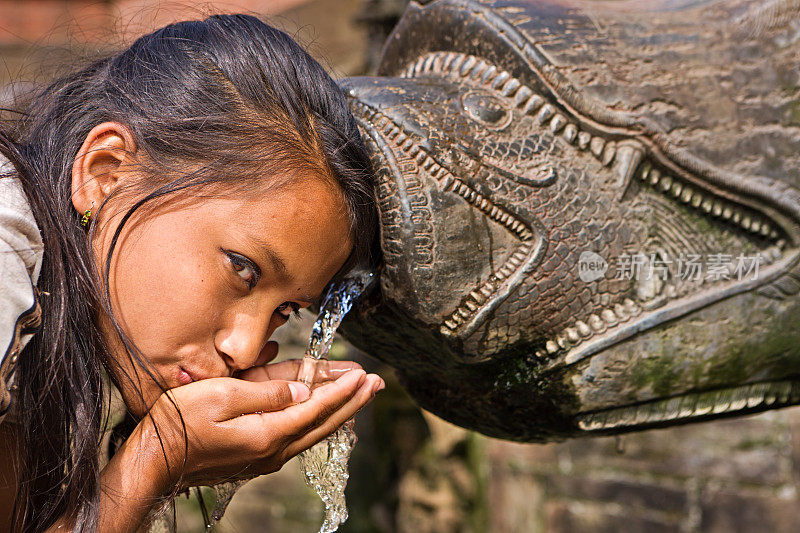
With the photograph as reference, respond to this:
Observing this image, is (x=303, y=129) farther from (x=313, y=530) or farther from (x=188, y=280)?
(x=313, y=530)

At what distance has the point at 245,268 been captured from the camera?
1.09m

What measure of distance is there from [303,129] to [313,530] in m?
2.85

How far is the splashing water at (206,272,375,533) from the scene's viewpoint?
1241mm

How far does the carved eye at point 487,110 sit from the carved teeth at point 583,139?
11 cm

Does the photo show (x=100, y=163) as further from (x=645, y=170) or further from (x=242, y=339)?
(x=645, y=170)

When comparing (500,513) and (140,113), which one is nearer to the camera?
(140,113)

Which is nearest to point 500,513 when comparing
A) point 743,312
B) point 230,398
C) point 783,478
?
point 783,478

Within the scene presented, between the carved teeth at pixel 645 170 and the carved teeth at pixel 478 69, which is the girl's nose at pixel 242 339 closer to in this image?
the carved teeth at pixel 478 69

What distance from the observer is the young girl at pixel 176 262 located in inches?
42.1

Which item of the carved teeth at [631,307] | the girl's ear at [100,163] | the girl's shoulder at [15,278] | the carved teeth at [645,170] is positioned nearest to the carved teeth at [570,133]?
the carved teeth at [645,170]

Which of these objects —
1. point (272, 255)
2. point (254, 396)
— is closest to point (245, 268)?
point (272, 255)

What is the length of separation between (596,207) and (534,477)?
6.15ft

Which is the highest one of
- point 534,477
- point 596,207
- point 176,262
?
point 596,207

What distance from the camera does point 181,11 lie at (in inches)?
57.6
